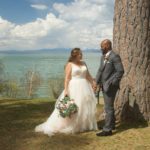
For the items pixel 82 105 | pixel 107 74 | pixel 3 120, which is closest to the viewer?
pixel 107 74

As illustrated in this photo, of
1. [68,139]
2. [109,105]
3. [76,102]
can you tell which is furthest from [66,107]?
[109,105]

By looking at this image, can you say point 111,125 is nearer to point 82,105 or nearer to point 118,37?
point 82,105

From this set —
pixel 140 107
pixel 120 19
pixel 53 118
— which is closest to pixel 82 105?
pixel 53 118

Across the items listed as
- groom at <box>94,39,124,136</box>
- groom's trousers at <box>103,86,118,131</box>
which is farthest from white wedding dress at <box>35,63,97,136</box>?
groom's trousers at <box>103,86,118,131</box>

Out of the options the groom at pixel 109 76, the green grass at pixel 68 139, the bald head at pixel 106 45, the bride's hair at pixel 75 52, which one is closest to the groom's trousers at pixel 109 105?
the groom at pixel 109 76

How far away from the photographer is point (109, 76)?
8672mm

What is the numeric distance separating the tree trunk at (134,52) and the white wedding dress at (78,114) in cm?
101

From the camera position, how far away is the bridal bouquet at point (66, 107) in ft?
29.7

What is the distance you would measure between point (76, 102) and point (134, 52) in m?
2.05

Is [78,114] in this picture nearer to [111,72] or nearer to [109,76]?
[109,76]

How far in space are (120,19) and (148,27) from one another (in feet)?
2.58

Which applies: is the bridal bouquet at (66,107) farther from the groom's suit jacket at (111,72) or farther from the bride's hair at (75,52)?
the bride's hair at (75,52)

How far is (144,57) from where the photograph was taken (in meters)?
9.46

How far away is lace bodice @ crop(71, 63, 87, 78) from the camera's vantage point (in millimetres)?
9188
